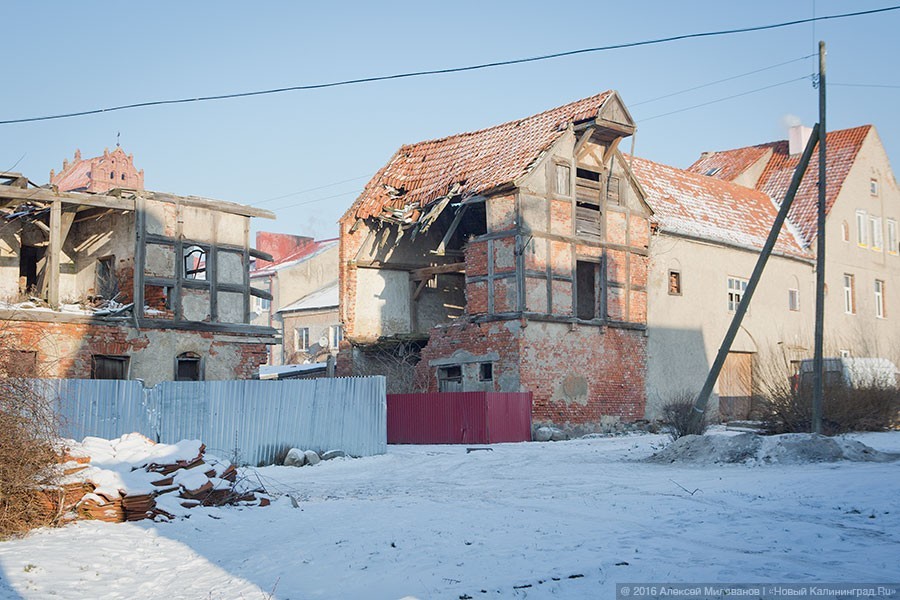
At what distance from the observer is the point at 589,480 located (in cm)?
1459

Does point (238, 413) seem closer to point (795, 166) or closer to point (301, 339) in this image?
point (301, 339)

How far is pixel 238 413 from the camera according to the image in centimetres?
1736

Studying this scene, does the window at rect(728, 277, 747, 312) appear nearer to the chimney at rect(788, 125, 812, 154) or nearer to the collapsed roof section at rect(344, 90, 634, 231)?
the collapsed roof section at rect(344, 90, 634, 231)

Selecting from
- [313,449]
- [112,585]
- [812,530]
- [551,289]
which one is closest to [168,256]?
[313,449]

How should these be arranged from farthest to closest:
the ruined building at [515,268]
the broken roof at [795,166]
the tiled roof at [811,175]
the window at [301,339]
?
1. the window at [301,339]
2. the broken roof at [795,166]
3. the tiled roof at [811,175]
4. the ruined building at [515,268]

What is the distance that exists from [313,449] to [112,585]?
32.4 feet

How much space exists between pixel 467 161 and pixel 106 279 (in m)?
11.5

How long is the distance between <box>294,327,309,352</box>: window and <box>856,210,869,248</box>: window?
2519 centimetres

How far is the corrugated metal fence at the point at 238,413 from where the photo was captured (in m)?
15.9

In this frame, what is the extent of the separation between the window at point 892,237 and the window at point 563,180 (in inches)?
736

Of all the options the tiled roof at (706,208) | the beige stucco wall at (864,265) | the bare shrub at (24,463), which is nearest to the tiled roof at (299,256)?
the tiled roof at (706,208)

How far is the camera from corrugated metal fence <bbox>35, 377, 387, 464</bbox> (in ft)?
52.2

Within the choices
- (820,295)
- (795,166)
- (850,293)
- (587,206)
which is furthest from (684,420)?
(795,166)

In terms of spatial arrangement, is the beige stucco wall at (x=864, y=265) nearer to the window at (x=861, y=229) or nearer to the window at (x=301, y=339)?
the window at (x=861, y=229)
